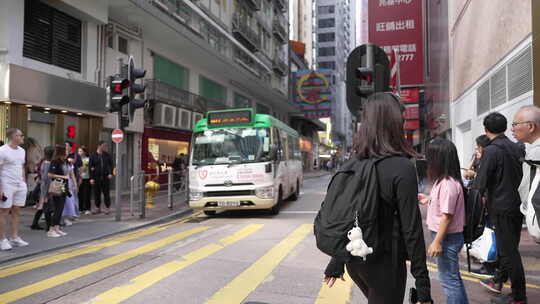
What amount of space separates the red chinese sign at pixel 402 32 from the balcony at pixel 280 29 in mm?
22829

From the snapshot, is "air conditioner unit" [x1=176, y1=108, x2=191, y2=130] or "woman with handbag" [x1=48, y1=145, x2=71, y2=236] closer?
"woman with handbag" [x1=48, y1=145, x2=71, y2=236]

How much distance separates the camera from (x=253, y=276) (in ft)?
17.5

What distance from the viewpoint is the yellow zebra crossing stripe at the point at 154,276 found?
4492 millimetres

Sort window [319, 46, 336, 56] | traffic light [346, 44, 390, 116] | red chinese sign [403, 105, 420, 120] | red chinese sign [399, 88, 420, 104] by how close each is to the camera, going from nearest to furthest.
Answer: traffic light [346, 44, 390, 116] < red chinese sign [399, 88, 420, 104] < red chinese sign [403, 105, 420, 120] < window [319, 46, 336, 56]

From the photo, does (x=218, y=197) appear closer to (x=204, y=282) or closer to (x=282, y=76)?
(x=204, y=282)

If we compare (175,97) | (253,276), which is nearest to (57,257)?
(253,276)

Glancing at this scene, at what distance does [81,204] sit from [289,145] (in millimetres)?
6901

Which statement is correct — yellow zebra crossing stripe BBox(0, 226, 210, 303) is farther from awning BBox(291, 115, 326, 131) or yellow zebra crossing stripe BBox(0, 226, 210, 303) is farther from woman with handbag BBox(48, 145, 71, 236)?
awning BBox(291, 115, 326, 131)

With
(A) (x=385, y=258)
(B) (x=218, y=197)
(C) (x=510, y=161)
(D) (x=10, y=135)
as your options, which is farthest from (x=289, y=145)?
(A) (x=385, y=258)

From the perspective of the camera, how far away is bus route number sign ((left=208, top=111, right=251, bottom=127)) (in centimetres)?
1151

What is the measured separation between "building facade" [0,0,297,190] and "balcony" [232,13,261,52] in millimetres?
117

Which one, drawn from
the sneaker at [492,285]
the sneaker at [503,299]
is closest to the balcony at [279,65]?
the sneaker at [492,285]

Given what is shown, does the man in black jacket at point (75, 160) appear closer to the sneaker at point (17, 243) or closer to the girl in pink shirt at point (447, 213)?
the sneaker at point (17, 243)

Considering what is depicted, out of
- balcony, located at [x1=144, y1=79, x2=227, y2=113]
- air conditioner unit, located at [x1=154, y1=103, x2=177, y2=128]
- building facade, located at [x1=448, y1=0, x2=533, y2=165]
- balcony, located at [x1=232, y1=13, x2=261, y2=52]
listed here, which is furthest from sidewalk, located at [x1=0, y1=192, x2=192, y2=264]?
balcony, located at [x1=232, y1=13, x2=261, y2=52]
